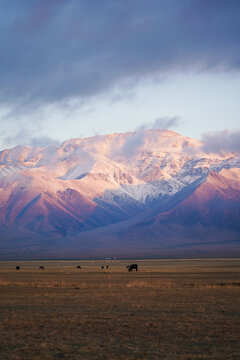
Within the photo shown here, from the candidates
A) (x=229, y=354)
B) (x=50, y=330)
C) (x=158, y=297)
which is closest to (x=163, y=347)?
(x=229, y=354)

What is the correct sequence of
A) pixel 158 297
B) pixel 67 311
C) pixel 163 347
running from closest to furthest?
pixel 163 347 < pixel 67 311 < pixel 158 297

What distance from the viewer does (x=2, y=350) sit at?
52.5 ft

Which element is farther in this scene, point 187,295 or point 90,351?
point 187,295

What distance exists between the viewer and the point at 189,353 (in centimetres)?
1548

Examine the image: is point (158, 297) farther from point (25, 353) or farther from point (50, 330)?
point (25, 353)

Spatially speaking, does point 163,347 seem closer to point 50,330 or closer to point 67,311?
point 50,330

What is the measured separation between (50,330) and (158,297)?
45.0 feet

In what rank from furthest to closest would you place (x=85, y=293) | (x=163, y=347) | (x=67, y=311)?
(x=85, y=293), (x=67, y=311), (x=163, y=347)

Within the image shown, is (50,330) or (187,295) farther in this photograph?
(187,295)

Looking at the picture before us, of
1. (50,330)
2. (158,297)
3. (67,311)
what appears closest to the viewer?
(50,330)

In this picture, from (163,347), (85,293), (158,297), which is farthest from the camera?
(85,293)

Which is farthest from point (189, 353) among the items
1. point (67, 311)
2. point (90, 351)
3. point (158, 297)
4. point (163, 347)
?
point (158, 297)

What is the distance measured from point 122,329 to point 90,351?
14.1 feet

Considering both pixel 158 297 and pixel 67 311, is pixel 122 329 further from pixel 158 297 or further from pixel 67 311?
pixel 158 297
